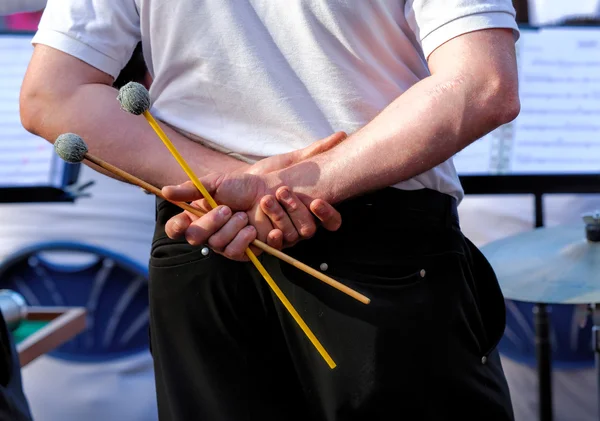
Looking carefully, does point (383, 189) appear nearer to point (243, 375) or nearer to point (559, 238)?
point (243, 375)

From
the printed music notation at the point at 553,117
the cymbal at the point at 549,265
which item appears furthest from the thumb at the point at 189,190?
the printed music notation at the point at 553,117

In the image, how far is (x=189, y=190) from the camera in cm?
76

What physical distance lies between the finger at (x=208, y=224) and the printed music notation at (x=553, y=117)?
131cm

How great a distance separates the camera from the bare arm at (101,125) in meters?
0.86

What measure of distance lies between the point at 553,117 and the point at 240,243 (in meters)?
1.41

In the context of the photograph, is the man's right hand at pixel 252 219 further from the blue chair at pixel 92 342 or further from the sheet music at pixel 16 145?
the blue chair at pixel 92 342

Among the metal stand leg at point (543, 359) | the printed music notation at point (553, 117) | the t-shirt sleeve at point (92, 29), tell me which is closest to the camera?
the t-shirt sleeve at point (92, 29)

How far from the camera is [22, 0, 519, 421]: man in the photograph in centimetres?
78

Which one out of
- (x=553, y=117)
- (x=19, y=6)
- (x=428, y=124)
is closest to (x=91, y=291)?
(x=19, y=6)

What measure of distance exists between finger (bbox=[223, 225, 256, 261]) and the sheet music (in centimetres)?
139

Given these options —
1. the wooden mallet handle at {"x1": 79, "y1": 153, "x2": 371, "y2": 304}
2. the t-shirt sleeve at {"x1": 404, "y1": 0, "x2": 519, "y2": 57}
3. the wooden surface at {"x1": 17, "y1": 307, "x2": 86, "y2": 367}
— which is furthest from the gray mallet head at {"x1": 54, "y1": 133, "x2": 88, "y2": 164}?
the wooden surface at {"x1": 17, "y1": 307, "x2": 86, "y2": 367}

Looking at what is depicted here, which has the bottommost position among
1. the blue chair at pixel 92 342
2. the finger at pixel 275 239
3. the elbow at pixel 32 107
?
the blue chair at pixel 92 342

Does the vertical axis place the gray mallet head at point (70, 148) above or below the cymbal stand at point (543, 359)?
above

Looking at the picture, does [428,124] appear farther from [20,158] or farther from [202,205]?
[20,158]
